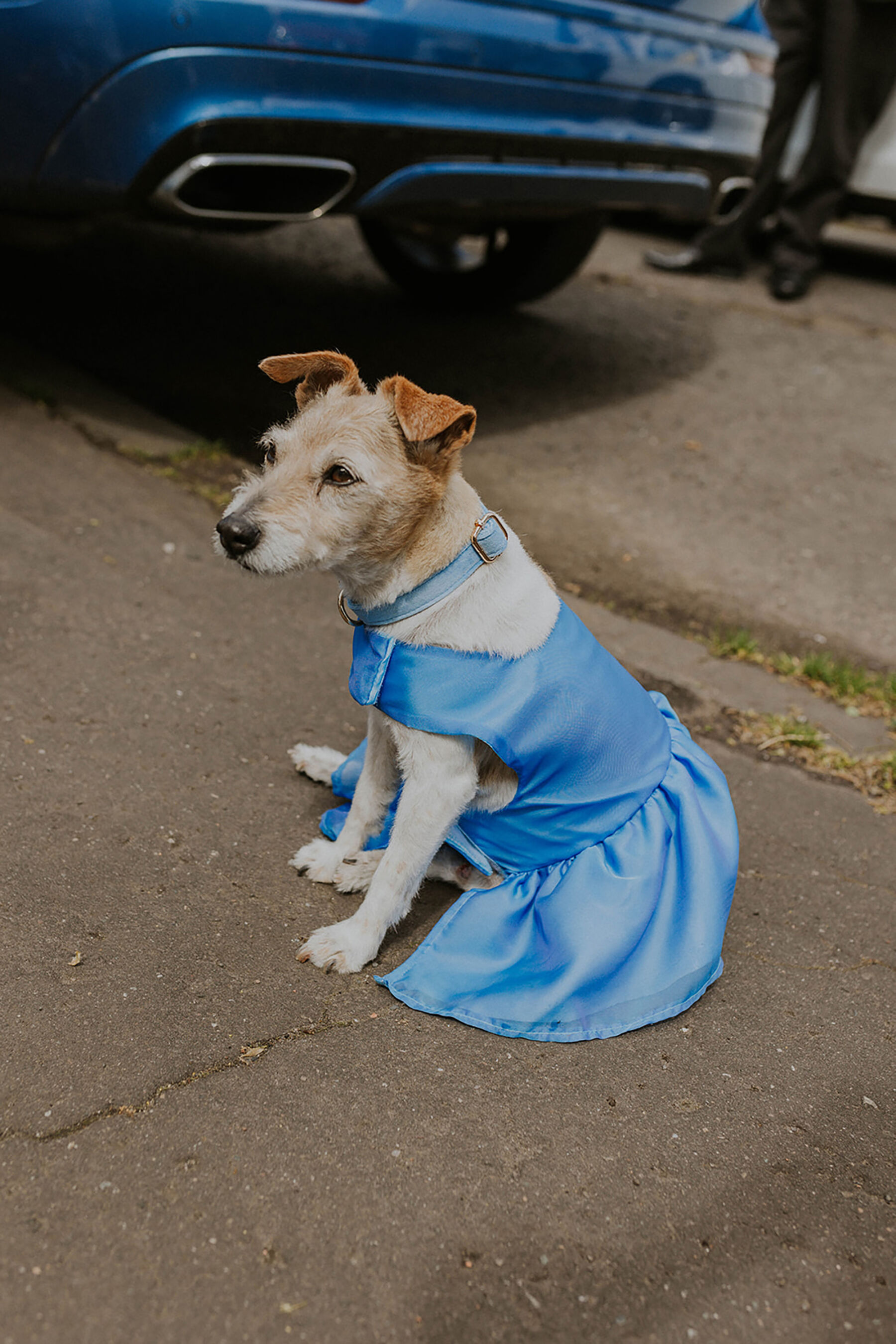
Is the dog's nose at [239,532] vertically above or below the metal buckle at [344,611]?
above

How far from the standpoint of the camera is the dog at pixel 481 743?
2.38 meters

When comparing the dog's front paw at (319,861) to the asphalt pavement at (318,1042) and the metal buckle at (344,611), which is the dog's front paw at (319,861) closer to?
the asphalt pavement at (318,1042)

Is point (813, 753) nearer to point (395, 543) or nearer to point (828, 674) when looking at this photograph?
point (828, 674)

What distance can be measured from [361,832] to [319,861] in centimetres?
14

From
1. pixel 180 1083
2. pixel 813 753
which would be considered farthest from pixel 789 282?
pixel 180 1083

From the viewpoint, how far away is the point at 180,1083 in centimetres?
213

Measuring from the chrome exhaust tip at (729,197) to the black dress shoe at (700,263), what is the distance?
2.04 m

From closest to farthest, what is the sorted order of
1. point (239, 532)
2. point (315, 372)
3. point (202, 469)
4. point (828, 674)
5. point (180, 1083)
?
point (180, 1083) < point (239, 532) < point (315, 372) < point (828, 674) < point (202, 469)

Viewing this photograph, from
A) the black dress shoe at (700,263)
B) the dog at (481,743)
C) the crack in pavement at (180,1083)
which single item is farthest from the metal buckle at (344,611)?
the black dress shoe at (700,263)

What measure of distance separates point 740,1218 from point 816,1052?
22.7 inches

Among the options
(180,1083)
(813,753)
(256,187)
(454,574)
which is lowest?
(813,753)

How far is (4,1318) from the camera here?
1663 millimetres

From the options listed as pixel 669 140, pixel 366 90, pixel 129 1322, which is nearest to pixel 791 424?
pixel 669 140

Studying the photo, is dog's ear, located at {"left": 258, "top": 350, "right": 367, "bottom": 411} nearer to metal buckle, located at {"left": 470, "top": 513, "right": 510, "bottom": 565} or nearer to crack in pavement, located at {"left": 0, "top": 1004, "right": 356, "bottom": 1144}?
metal buckle, located at {"left": 470, "top": 513, "right": 510, "bottom": 565}
